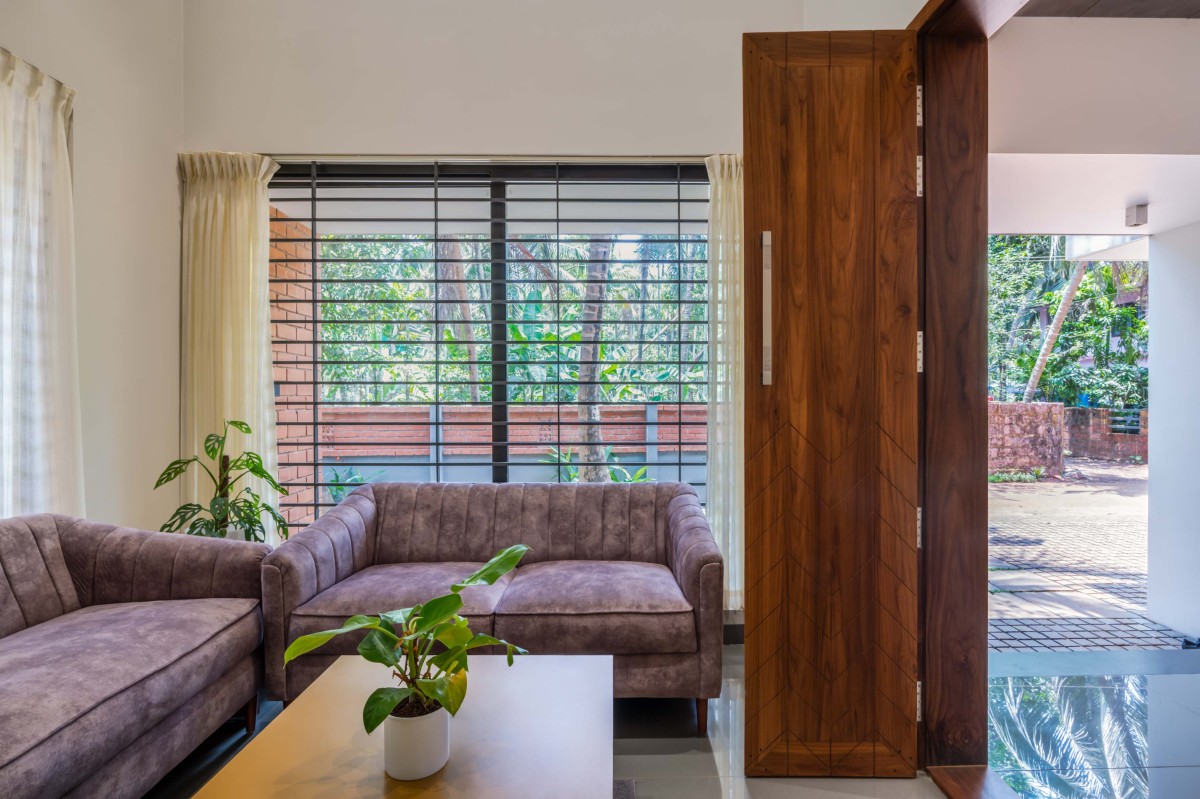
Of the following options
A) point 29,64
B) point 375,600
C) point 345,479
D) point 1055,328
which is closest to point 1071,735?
point 375,600

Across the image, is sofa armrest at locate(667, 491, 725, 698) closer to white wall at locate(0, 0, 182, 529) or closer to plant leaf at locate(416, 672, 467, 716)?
plant leaf at locate(416, 672, 467, 716)

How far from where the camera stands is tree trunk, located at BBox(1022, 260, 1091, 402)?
6.02 metres

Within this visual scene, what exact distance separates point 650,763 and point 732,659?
1020 mm

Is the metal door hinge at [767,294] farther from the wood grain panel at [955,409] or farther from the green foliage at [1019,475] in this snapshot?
the green foliage at [1019,475]

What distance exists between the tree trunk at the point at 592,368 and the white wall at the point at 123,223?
2105mm

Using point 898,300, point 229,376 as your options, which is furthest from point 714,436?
point 229,376

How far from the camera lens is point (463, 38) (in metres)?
3.28

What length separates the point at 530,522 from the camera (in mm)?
3025

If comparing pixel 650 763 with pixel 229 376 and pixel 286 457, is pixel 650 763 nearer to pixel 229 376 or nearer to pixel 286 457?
pixel 286 457

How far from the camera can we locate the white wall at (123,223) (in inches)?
105

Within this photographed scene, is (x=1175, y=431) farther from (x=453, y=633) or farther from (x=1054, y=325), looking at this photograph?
(x=453, y=633)

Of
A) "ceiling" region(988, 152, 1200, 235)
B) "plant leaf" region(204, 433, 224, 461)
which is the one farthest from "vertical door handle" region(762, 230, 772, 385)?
"plant leaf" region(204, 433, 224, 461)

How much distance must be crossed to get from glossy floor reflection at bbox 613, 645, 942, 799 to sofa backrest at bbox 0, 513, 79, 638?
2.03 meters

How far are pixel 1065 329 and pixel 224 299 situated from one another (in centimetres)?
696
